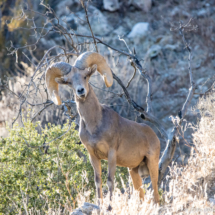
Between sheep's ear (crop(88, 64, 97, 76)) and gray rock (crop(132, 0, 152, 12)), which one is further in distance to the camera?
gray rock (crop(132, 0, 152, 12))

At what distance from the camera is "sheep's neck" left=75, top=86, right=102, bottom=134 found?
535cm

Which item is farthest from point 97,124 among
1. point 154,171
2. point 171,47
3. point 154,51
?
point 171,47

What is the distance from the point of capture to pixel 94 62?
5586 millimetres

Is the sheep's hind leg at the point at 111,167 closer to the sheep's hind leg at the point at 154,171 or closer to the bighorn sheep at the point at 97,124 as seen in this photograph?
the bighorn sheep at the point at 97,124

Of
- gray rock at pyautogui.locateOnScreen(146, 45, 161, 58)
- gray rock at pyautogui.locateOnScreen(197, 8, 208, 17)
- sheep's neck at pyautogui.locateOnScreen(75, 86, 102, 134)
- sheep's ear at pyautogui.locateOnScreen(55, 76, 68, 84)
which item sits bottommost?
sheep's neck at pyautogui.locateOnScreen(75, 86, 102, 134)


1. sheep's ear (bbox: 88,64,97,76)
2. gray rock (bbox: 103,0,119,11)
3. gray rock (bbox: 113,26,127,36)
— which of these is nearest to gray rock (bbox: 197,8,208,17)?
gray rock (bbox: 113,26,127,36)

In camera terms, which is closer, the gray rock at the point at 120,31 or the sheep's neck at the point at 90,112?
the sheep's neck at the point at 90,112

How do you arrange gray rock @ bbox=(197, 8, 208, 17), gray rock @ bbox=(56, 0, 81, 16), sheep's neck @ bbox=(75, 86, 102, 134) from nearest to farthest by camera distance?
sheep's neck @ bbox=(75, 86, 102, 134), gray rock @ bbox=(56, 0, 81, 16), gray rock @ bbox=(197, 8, 208, 17)

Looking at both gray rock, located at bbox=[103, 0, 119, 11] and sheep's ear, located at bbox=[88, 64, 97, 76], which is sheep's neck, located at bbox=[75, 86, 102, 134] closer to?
sheep's ear, located at bbox=[88, 64, 97, 76]

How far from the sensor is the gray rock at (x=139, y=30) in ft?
70.9

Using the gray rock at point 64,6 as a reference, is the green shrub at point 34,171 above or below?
below

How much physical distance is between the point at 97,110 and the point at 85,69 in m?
0.68

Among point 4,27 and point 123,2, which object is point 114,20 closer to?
point 123,2

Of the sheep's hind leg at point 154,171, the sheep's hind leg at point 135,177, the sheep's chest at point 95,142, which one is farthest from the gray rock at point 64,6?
the sheep's chest at point 95,142
